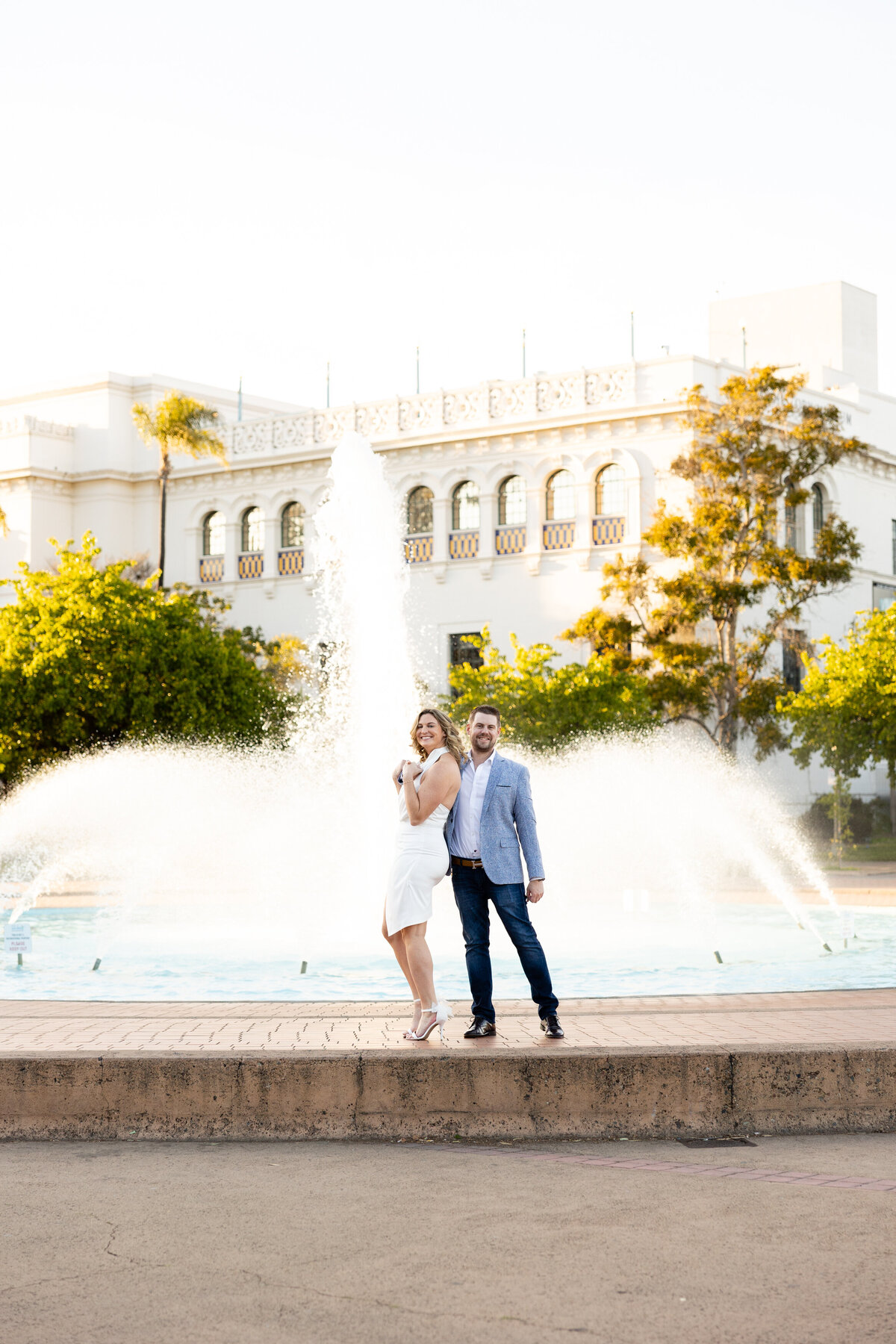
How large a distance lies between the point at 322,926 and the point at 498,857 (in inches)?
296

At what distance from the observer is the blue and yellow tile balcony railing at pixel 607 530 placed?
4328 cm

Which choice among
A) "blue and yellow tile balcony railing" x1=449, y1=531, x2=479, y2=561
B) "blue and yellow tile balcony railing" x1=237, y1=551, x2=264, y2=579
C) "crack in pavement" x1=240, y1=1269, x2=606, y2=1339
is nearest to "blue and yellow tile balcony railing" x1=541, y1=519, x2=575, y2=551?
"blue and yellow tile balcony railing" x1=449, y1=531, x2=479, y2=561

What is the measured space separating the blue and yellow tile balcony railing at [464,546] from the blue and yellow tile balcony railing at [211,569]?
866cm

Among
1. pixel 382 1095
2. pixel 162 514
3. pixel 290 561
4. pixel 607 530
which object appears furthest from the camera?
pixel 290 561

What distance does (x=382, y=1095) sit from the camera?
714 cm

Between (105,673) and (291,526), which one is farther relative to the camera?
(291,526)

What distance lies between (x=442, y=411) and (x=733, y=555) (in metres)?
13.2

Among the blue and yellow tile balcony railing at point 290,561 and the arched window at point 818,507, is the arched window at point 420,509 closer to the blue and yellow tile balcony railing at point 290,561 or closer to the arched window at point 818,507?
the blue and yellow tile balcony railing at point 290,561

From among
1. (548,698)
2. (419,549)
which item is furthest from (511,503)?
(548,698)

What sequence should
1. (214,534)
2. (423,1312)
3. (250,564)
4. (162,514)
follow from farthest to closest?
1. (214,534)
2. (250,564)
3. (162,514)
4. (423,1312)

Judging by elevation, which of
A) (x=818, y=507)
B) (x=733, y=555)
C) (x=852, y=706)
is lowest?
(x=852, y=706)

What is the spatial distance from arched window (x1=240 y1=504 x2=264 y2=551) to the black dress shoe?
1712 inches

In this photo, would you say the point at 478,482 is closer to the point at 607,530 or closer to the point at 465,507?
the point at 465,507

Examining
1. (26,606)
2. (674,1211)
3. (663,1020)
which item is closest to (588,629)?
(26,606)
